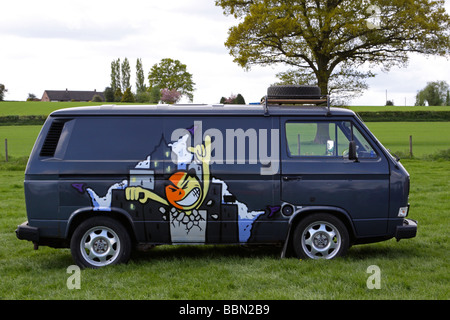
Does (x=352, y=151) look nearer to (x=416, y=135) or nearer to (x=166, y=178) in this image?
(x=166, y=178)

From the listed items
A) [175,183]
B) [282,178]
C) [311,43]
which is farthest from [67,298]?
[311,43]

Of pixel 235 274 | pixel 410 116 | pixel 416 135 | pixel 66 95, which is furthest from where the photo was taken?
pixel 66 95

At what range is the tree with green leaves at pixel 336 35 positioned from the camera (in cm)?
3186

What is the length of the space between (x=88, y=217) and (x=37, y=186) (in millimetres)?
755

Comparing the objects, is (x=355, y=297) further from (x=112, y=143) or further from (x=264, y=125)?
(x=112, y=143)

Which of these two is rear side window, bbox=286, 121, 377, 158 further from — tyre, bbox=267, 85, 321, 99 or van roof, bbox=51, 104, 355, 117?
tyre, bbox=267, 85, 321, 99

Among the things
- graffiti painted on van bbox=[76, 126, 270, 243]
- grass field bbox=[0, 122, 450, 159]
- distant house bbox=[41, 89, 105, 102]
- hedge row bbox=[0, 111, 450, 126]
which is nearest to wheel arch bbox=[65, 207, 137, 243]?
graffiti painted on van bbox=[76, 126, 270, 243]

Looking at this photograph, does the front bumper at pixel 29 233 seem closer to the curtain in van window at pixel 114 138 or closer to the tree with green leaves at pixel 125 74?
the curtain in van window at pixel 114 138

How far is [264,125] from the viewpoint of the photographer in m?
7.29

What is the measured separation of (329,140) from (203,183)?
1798mm

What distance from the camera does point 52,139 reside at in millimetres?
7215

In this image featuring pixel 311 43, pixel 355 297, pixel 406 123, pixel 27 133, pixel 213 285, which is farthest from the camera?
pixel 406 123

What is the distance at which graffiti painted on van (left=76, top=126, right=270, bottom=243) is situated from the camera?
7.12 meters

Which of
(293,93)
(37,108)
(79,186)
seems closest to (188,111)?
(293,93)
